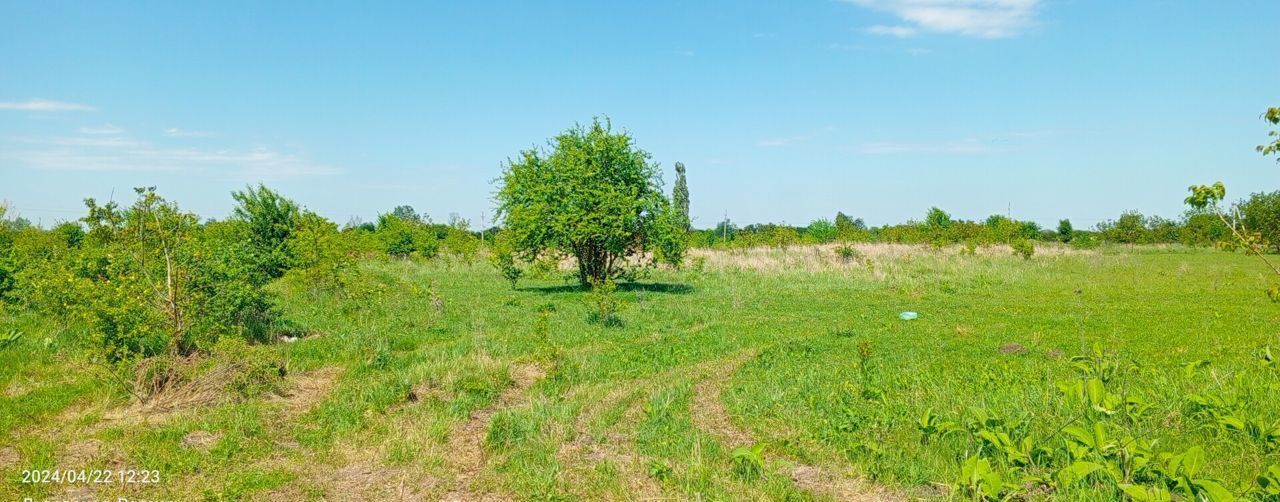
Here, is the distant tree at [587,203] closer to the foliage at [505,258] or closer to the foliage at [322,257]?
the foliage at [505,258]

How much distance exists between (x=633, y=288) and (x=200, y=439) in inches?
630

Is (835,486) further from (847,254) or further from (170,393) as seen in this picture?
(847,254)

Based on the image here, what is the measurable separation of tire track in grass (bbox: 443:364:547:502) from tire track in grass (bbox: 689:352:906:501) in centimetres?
212

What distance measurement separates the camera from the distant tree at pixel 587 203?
2047cm

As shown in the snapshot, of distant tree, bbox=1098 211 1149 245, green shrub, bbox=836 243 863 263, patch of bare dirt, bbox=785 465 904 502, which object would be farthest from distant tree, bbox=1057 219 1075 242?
patch of bare dirt, bbox=785 465 904 502

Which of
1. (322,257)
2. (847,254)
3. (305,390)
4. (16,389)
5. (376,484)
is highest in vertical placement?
(322,257)

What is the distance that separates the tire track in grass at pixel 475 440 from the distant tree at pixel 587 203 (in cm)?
1121

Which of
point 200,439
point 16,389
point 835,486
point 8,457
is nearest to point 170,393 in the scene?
point 200,439

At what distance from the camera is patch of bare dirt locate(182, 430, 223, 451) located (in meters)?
6.62

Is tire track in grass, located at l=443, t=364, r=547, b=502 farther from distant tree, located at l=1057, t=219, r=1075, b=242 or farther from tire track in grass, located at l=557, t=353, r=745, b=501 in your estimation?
distant tree, located at l=1057, t=219, r=1075, b=242

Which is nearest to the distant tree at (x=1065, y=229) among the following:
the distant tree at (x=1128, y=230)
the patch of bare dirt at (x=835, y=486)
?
the distant tree at (x=1128, y=230)

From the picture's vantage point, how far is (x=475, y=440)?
687 cm

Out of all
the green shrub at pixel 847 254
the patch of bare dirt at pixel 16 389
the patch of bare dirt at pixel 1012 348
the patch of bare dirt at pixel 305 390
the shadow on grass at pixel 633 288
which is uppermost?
the green shrub at pixel 847 254

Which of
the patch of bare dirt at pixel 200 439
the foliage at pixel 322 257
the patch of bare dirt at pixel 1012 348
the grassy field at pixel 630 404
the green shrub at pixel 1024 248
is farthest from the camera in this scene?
the green shrub at pixel 1024 248
